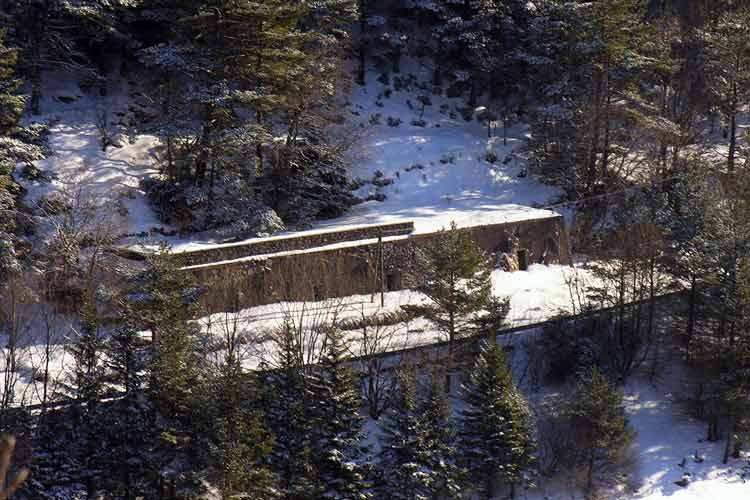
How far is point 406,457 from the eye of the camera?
19.0 metres

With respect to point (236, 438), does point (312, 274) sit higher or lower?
higher

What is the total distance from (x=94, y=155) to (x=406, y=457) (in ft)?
51.1

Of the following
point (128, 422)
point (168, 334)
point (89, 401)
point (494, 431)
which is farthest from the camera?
point (494, 431)

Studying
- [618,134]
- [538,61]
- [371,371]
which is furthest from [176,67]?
[618,134]

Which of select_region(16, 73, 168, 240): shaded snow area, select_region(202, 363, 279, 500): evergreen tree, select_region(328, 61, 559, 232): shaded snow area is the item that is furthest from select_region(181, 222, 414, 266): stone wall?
select_region(202, 363, 279, 500): evergreen tree

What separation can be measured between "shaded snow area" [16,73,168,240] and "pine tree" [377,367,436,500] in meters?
9.80

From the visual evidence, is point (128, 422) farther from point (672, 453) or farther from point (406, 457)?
point (672, 453)

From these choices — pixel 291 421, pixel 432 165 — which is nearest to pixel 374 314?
pixel 291 421

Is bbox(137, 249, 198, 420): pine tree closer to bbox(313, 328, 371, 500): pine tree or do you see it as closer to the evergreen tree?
the evergreen tree

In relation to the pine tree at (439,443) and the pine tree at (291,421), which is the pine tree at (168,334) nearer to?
the pine tree at (291,421)

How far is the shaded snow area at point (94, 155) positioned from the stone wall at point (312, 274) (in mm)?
3466

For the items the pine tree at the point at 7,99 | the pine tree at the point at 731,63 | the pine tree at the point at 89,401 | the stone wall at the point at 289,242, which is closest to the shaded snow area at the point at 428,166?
the stone wall at the point at 289,242

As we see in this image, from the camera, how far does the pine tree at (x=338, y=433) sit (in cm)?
1872

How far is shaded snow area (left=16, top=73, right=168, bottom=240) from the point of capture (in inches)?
1015
